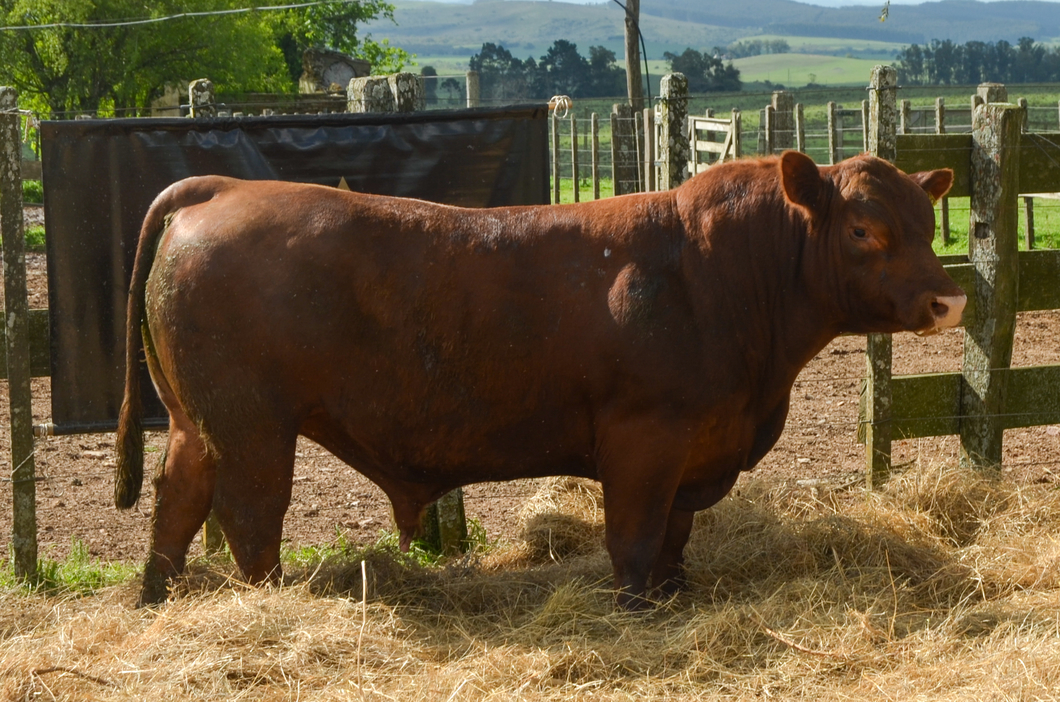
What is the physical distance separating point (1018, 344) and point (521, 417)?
6.53 metres

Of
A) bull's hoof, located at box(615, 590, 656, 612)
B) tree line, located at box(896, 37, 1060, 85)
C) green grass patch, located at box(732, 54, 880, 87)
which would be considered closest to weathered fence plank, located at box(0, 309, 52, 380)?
bull's hoof, located at box(615, 590, 656, 612)

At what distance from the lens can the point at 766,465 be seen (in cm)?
673

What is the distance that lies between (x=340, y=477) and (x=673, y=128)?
292cm

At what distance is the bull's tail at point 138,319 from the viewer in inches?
180

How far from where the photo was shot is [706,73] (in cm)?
8131

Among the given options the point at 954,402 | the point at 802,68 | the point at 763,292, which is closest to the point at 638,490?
the point at 763,292

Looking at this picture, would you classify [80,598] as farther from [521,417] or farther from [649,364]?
[649,364]

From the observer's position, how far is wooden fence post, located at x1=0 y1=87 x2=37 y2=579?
495cm

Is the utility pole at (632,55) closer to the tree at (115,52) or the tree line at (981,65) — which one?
the tree at (115,52)

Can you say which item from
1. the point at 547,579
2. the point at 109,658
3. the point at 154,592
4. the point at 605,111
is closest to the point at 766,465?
the point at 547,579

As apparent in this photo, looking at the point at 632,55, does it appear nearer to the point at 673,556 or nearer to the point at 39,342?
the point at 39,342

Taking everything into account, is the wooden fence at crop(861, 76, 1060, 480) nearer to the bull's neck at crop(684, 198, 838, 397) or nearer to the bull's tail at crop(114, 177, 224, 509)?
the bull's neck at crop(684, 198, 838, 397)

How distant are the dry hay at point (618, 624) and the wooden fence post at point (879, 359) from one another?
388 mm

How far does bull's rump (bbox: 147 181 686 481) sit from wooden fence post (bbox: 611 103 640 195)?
36.3ft
